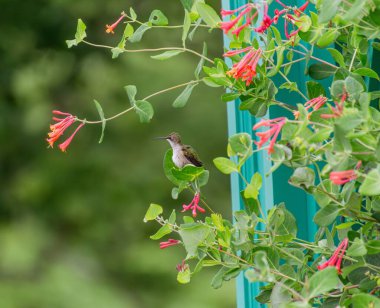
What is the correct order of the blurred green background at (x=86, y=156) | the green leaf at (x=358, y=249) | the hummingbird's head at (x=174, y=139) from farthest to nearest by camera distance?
the blurred green background at (x=86, y=156) → the hummingbird's head at (x=174, y=139) → the green leaf at (x=358, y=249)

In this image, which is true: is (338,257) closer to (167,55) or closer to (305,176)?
(305,176)

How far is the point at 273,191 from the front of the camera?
167 cm

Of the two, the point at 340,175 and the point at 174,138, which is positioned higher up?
the point at 174,138

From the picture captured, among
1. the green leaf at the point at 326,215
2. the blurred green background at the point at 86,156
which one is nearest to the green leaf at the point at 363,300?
the green leaf at the point at 326,215

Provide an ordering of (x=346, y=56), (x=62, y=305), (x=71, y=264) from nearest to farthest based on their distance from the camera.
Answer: (x=346, y=56) → (x=62, y=305) → (x=71, y=264)

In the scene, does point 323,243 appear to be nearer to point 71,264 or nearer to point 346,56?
point 346,56

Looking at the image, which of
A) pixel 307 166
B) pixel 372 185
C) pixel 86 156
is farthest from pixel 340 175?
pixel 86 156

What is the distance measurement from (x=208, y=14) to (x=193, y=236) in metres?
0.30

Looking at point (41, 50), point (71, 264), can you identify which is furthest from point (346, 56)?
point (41, 50)

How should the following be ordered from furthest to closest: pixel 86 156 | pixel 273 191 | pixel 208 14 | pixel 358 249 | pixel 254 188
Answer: pixel 86 156 < pixel 273 191 < pixel 208 14 < pixel 254 188 < pixel 358 249

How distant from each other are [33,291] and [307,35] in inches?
264

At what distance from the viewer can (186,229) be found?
1.33m

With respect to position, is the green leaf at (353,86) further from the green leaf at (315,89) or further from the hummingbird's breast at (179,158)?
the hummingbird's breast at (179,158)

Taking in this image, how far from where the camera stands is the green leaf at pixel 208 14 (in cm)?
137
